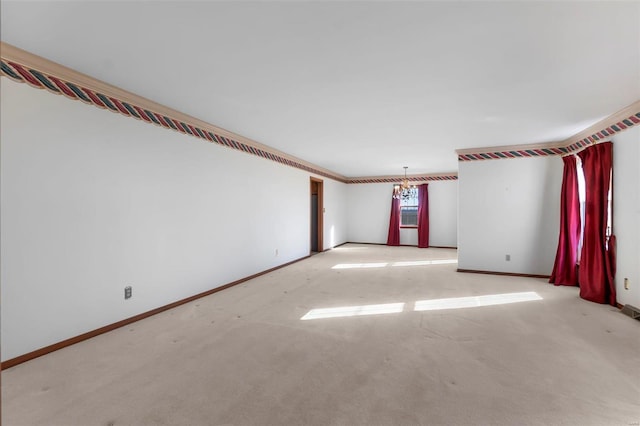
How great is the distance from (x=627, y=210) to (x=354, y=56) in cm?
383

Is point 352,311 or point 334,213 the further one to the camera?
point 334,213

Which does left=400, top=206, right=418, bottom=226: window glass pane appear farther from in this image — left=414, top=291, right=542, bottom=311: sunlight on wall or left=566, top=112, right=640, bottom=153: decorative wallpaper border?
left=414, top=291, right=542, bottom=311: sunlight on wall

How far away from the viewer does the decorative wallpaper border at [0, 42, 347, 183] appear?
2361mm

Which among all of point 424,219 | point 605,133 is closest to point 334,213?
point 424,219

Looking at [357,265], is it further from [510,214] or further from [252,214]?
[510,214]

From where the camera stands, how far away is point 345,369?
232 cm

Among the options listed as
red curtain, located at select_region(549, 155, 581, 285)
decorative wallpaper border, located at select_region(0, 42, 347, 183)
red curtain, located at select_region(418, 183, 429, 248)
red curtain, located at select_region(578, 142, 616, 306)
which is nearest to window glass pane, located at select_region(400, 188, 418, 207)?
red curtain, located at select_region(418, 183, 429, 248)

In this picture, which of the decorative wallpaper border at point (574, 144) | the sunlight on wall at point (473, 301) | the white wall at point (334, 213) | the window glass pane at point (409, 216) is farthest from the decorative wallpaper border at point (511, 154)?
the window glass pane at point (409, 216)

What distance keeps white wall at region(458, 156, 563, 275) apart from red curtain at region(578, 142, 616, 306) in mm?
1029

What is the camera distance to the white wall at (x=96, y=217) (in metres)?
2.39

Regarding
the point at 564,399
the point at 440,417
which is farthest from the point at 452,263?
the point at 440,417

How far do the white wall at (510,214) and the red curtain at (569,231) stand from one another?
33cm

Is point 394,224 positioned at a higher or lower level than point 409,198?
lower

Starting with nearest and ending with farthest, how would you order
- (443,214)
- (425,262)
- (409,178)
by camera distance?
1. (425,262)
2. (443,214)
3. (409,178)
